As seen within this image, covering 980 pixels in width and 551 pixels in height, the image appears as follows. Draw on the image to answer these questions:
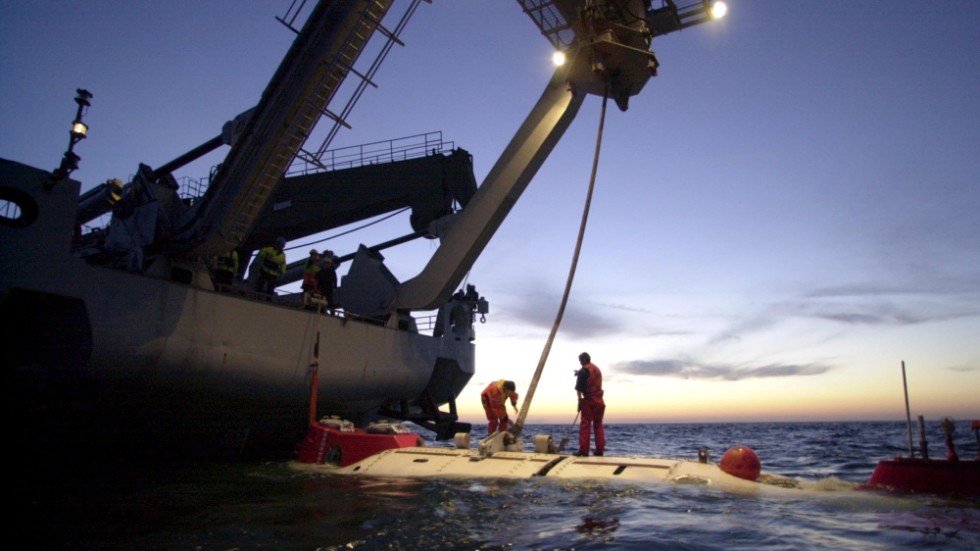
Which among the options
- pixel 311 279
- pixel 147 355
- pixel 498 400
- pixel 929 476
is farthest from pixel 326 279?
pixel 929 476

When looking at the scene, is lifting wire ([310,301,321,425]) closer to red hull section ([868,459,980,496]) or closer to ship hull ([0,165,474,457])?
ship hull ([0,165,474,457])

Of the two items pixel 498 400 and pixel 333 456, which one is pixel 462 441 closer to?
pixel 498 400

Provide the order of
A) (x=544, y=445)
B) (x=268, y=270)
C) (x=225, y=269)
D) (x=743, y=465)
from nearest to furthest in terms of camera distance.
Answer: (x=743, y=465) → (x=544, y=445) → (x=225, y=269) → (x=268, y=270)

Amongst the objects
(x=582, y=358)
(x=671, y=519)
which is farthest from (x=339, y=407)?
(x=671, y=519)

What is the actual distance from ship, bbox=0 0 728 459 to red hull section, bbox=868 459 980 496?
7.46 meters

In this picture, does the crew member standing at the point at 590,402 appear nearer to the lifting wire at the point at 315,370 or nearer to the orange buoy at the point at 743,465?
the orange buoy at the point at 743,465

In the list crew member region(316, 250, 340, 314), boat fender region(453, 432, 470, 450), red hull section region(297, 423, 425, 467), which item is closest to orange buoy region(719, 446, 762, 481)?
boat fender region(453, 432, 470, 450)

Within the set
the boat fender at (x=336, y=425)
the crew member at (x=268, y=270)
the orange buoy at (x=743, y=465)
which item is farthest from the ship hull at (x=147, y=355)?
the orange buoy at (x=743, y=465)

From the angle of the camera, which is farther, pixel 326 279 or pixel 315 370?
pixel 326 279

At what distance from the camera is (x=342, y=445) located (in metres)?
10.9

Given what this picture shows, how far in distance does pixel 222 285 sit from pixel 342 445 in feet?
16.1

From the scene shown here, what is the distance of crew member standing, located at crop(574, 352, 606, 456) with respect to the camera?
10242mm

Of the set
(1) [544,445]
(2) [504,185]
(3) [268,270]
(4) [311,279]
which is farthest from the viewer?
(3) [268,270]

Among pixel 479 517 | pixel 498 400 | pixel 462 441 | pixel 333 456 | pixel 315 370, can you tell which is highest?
pixel 315 370
